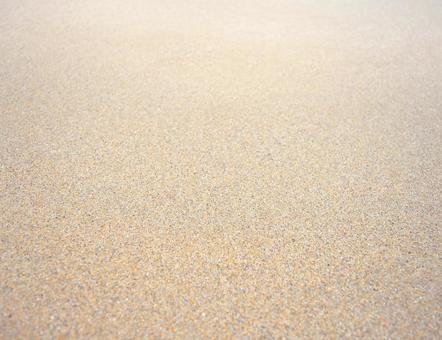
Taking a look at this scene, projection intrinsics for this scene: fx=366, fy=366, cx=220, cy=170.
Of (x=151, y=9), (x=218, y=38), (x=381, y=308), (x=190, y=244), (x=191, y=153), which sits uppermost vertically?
(x=151, y=9)

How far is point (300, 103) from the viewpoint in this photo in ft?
6.66

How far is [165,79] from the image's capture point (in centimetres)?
215

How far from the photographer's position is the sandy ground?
3.56ft

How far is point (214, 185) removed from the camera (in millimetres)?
1484

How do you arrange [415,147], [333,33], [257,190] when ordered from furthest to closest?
[333,33], [415,147], [257,190]

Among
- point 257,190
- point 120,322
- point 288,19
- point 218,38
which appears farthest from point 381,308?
point 288,19

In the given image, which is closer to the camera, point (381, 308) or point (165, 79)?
point (381, 308)

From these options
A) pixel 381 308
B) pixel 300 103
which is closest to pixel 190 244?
pixel 381 308

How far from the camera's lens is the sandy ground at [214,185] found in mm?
1084

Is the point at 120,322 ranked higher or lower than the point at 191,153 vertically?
lower

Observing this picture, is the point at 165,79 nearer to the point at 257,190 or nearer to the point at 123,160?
the point at 123,160

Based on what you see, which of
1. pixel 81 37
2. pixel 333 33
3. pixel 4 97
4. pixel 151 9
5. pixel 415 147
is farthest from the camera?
pixel 151 9

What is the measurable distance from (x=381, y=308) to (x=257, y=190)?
1.98 feet

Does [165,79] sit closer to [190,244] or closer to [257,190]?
[257,190]
